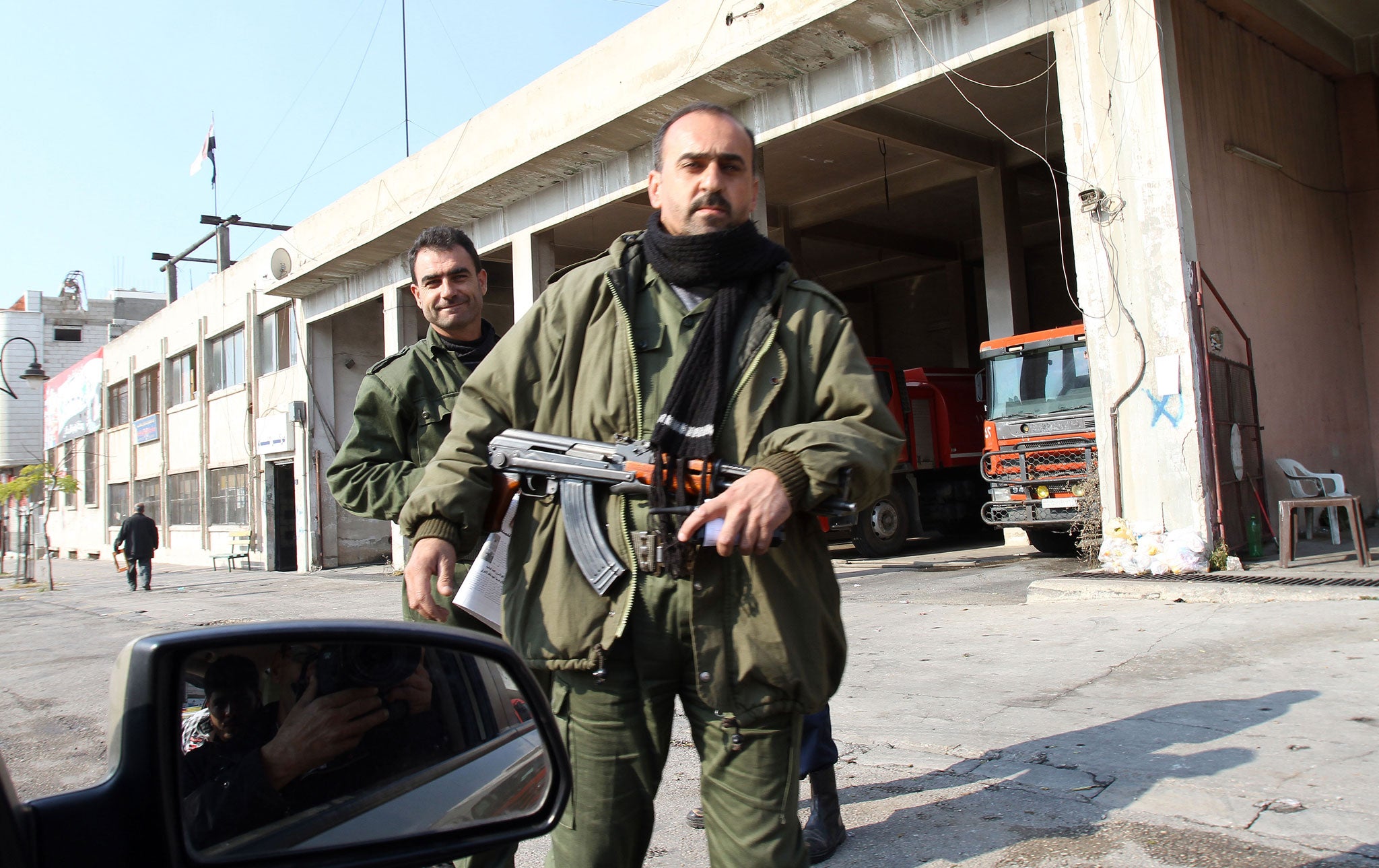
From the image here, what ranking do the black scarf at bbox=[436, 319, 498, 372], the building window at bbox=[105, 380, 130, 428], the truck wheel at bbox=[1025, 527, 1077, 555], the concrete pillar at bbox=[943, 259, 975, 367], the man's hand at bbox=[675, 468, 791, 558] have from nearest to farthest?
the man's hand at bbox=[675, 468, 791, 558], the black scarf at bbox=[436, 319, 498, 372], the truck wheel at bbox=[1025, 527, 1077, 555], the concrete pillar at bbox=[943, 259, 975, 367], the building window at bbox=[105, 380, 130, 428]

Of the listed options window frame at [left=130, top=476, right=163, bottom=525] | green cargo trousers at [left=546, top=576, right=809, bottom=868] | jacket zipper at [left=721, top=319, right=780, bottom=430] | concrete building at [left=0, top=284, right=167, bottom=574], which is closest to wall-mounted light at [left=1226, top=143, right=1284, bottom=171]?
jacket zipper at [left=721, top=319, right=780, bottom=430]

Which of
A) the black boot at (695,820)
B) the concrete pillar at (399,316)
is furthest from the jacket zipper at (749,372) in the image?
the concrete pillar at (399,316)

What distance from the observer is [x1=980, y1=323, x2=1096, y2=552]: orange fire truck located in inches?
449

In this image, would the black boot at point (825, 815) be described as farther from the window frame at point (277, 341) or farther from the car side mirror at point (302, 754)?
the window frame at point (277, 341)

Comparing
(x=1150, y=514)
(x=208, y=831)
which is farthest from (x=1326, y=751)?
(x=1150, y=514)

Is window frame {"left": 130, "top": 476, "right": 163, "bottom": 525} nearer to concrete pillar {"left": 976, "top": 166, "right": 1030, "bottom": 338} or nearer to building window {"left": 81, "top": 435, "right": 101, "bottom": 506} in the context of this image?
building window {"left": 81, "top": 435, "right": 101, "bottom": 506}

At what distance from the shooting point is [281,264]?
824 inches

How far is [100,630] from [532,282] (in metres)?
8.07

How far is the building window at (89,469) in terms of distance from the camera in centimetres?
3609

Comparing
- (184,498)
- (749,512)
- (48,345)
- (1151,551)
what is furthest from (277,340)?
(48,345)

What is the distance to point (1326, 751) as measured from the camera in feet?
11.1

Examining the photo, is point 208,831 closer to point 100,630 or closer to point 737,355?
point 737,355

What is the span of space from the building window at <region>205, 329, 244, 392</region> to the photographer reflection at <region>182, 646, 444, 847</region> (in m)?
26.1

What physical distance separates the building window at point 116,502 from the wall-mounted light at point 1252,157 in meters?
33.2
